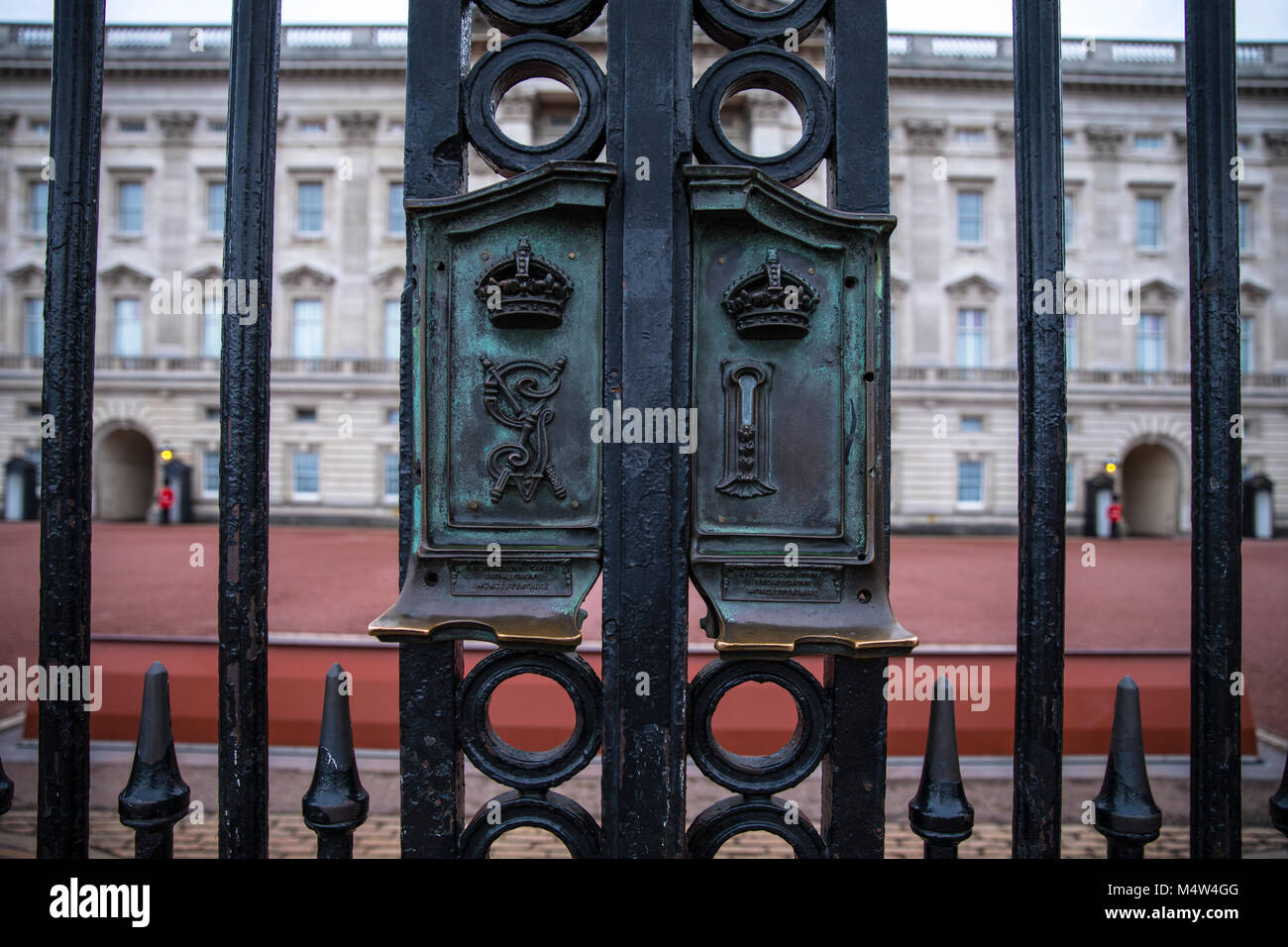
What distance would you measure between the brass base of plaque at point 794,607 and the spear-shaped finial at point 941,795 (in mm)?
212

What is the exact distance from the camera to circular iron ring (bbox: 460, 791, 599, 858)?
168 cm

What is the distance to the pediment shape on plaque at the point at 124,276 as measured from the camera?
24.8 m

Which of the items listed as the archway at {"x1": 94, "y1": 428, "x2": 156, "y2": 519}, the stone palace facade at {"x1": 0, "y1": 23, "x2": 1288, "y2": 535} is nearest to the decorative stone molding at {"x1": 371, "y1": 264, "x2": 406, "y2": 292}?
the stone palace facade at {"x1": 0, "y1": 23, "x2": 1288, "y2": 535}

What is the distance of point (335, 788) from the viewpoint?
161 cm

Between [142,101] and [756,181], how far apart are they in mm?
31213

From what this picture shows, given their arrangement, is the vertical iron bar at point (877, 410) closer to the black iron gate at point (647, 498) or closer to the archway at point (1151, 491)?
the black iron gate at point (647, 498)

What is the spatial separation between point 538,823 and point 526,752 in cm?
18

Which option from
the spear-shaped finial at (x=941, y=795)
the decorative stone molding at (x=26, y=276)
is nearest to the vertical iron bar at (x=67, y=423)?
the spear-shaped finial at (x=941, y=795)

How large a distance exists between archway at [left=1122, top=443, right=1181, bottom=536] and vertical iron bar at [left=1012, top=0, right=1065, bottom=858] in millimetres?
30391

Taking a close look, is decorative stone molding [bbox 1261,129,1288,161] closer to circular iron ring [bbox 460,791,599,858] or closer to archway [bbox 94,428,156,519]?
circular iron ring [bbox 460,791,599,858]

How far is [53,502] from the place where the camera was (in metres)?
1.62

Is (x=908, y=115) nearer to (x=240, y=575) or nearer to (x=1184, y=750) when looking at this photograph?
(x=1184, y=750)

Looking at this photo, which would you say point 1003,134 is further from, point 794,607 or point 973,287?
point 794,607

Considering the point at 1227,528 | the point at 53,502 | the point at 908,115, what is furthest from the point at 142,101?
the point at 1227,528
